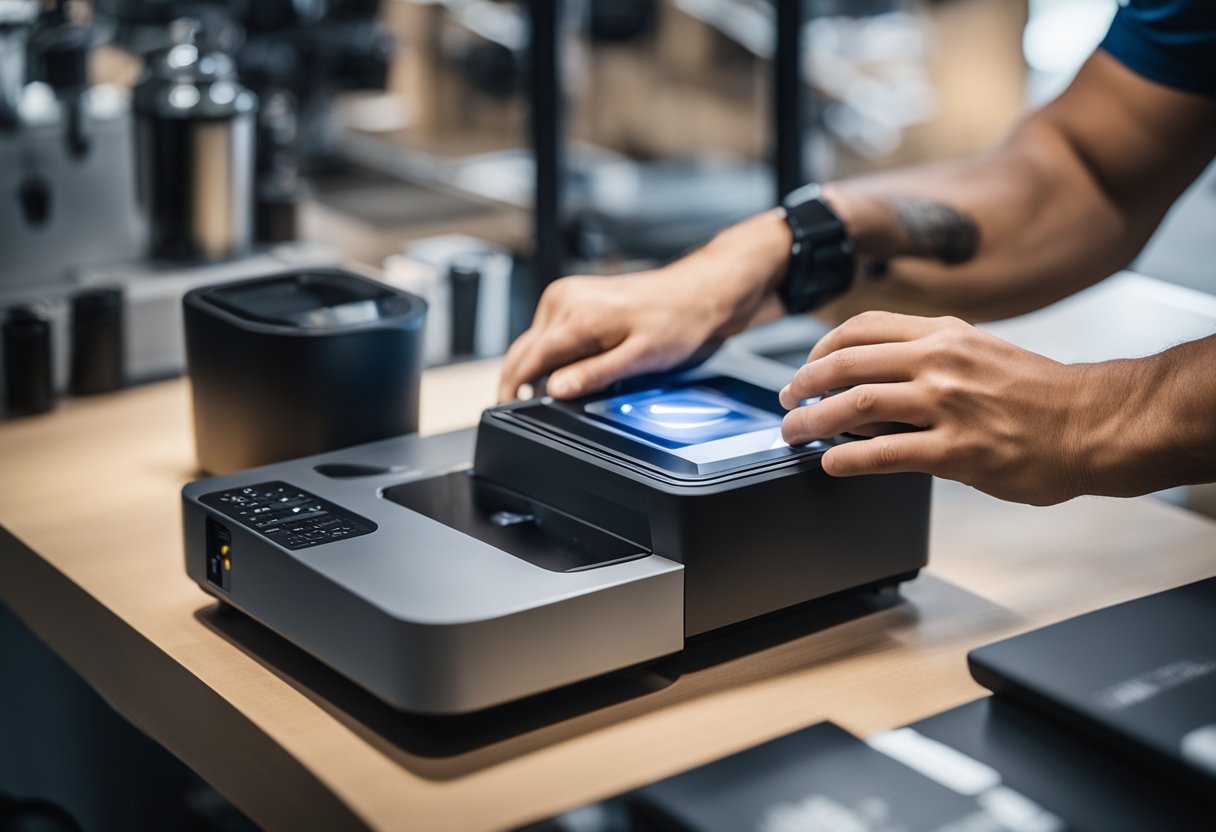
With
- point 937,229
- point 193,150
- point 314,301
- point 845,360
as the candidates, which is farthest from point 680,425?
point 193,150

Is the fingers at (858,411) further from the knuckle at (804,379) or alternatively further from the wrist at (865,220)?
the wrist at (865,220)

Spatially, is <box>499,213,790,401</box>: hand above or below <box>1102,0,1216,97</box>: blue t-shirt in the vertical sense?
below

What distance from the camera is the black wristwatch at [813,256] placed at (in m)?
1.26

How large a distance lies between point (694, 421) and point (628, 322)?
15 cm

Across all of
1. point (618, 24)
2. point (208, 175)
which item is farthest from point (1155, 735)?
point (618, 24)

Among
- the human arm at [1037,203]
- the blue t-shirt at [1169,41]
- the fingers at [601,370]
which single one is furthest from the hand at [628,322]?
the blue t-shirt at [1169,41]

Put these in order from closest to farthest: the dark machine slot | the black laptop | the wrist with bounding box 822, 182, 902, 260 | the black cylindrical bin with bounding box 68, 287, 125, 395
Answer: the black laptop → the dark machine slot → the wrist with bounding box 822, 182, 902, 260 → the black cylindrical bin with bounding box 68, 287, 125, 395

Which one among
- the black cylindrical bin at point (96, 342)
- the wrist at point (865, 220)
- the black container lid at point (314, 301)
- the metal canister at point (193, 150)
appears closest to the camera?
the black container lid at point (314, 301)

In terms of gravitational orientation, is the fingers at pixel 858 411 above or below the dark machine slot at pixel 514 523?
above

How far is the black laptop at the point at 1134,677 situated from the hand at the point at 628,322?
372mm

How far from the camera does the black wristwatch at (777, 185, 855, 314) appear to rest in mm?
1258

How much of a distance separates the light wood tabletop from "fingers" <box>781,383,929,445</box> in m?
0.07

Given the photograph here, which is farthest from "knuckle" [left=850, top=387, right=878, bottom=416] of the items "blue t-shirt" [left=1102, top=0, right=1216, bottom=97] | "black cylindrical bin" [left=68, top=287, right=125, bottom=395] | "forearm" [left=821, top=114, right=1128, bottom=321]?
"black cylindrical bin" [left=68, top=287, right=125, bottom=395]

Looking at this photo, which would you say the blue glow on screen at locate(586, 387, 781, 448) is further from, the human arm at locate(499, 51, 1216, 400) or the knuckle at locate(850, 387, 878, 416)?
the human arm at locate(499, 51, 1216, 400)
